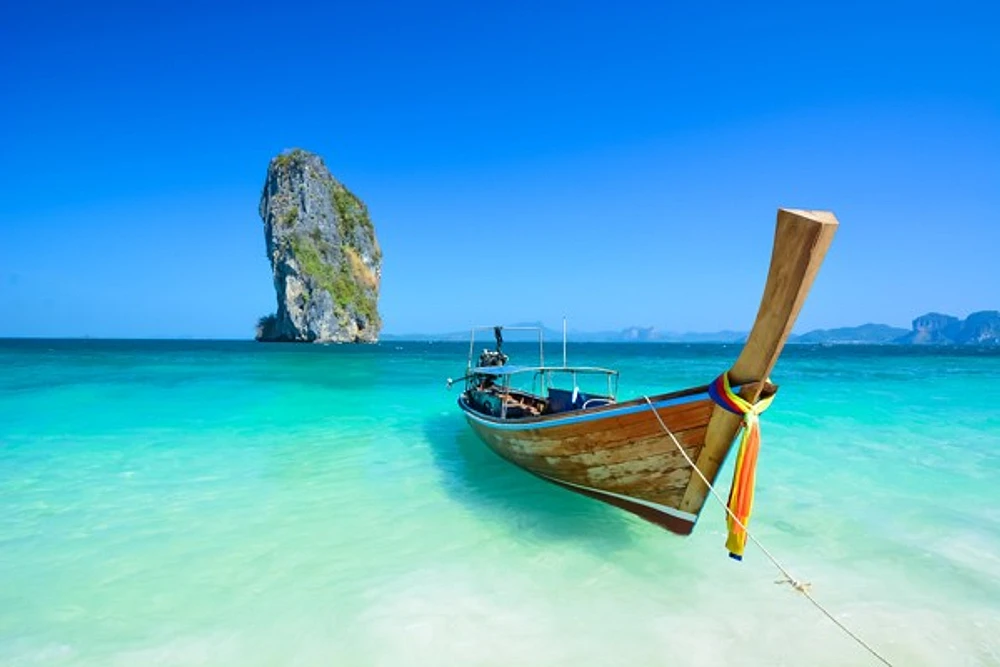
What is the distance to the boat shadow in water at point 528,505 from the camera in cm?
715

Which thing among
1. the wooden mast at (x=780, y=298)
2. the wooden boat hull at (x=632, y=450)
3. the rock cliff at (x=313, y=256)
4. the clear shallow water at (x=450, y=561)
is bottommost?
the clear shallow water at (x=450, y=561)

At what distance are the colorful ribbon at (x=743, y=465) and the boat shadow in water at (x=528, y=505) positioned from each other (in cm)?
193

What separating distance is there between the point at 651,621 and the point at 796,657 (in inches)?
48.5

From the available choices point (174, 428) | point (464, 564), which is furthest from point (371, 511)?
point (174, 428)

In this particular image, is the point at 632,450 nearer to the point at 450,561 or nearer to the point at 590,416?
the point at 590,416

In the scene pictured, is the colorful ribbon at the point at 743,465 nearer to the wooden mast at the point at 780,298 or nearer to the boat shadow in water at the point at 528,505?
the wooden mast at the point at 780,298

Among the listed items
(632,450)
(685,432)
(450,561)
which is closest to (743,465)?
(685,432)

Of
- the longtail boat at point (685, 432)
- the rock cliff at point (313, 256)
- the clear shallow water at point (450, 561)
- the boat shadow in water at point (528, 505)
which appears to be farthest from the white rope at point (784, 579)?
the rock cliff at point (313, 256)

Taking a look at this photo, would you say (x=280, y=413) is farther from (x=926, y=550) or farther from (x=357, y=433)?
(x=926, y=550)

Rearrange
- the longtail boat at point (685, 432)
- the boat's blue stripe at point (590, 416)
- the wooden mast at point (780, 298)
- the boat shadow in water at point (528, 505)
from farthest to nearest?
the boat shadow in water at point (528, 505)
the boat's blue stripe at point (590, 416)
the longtail boat at point (685, 432)
the wooden mast at point (780, 298)

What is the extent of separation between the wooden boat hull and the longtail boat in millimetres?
12

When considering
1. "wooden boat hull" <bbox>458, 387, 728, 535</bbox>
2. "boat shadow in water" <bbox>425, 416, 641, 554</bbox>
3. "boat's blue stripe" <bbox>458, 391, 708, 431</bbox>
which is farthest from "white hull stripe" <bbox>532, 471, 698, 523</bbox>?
"boat's blue stripe" <bbox>458, 391, 708, 431</bbox>

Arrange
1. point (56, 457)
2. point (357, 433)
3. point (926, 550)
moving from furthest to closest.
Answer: point (357, 433), point (56, 457), point (926, 550)

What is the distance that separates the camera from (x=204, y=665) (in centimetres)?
465
